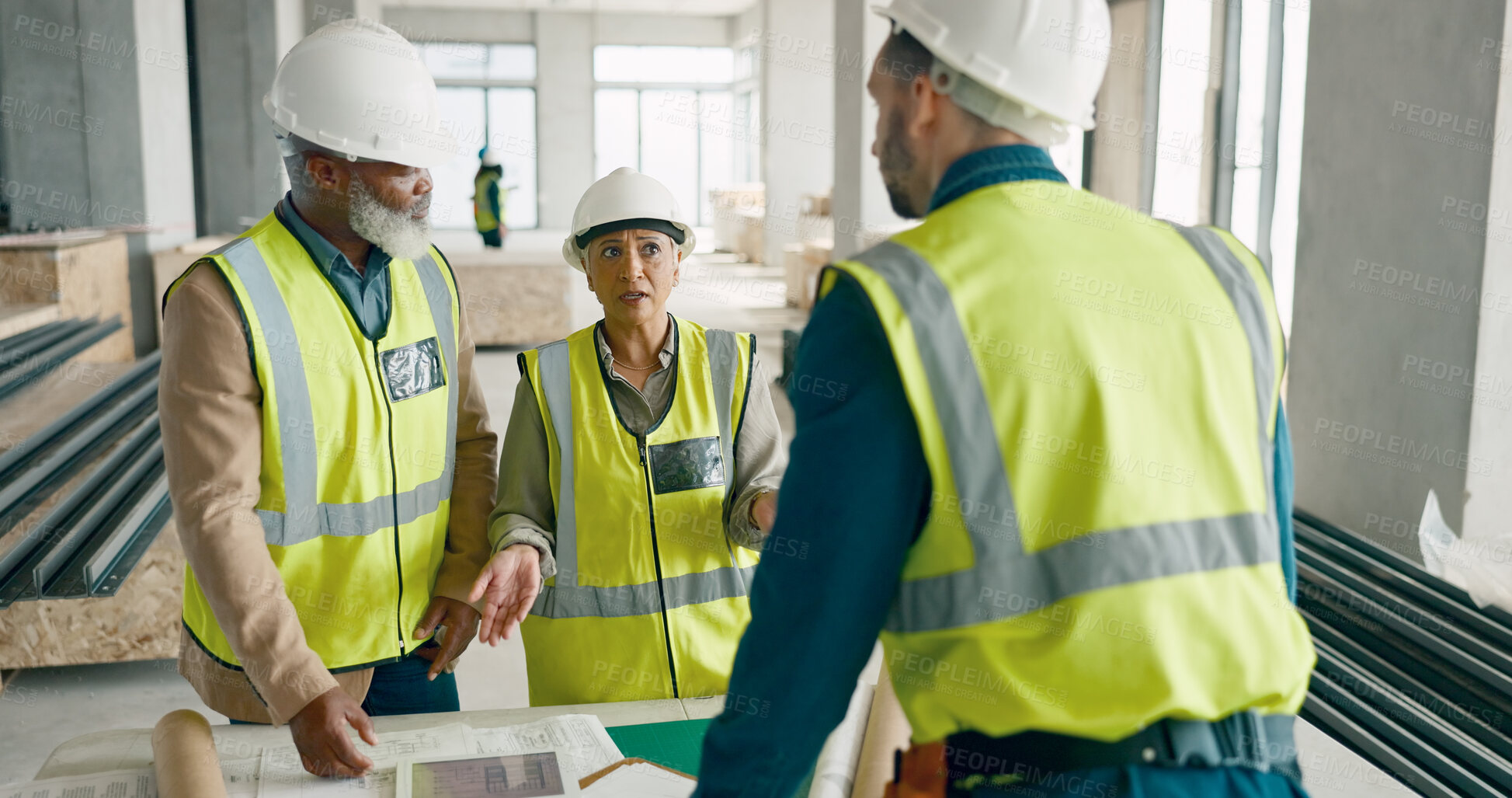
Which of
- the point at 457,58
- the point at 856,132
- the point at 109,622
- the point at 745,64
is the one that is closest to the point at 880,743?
the point at 109,622

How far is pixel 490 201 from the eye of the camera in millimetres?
13094

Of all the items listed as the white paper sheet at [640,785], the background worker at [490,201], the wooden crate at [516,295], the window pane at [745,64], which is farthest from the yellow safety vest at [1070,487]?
the window pane at [745,64]

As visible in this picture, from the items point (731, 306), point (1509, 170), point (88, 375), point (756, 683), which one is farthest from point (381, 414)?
point (731, 306)

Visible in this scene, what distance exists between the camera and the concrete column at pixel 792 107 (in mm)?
19406

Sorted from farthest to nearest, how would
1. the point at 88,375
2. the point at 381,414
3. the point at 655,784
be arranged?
the point at 88,375 → the point at 381,414 → the point at 655,784

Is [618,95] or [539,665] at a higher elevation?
[618,95]

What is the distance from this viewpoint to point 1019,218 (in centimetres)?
111

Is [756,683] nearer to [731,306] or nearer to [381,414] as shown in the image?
[381,414]

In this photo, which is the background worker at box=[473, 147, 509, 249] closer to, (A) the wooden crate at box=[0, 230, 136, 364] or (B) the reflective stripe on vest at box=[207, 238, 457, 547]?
(A) the wooden crate at box=[0, 230, 136, 364]

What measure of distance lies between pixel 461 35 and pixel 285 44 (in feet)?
44.1

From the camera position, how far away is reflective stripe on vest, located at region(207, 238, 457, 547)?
197 centimetres

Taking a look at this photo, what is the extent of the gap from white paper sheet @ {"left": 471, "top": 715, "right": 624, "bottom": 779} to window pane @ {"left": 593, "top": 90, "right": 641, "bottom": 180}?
24.0m

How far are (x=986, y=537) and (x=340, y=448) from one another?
1423mm

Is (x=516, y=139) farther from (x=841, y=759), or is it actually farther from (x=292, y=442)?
(x=841, y=759)
